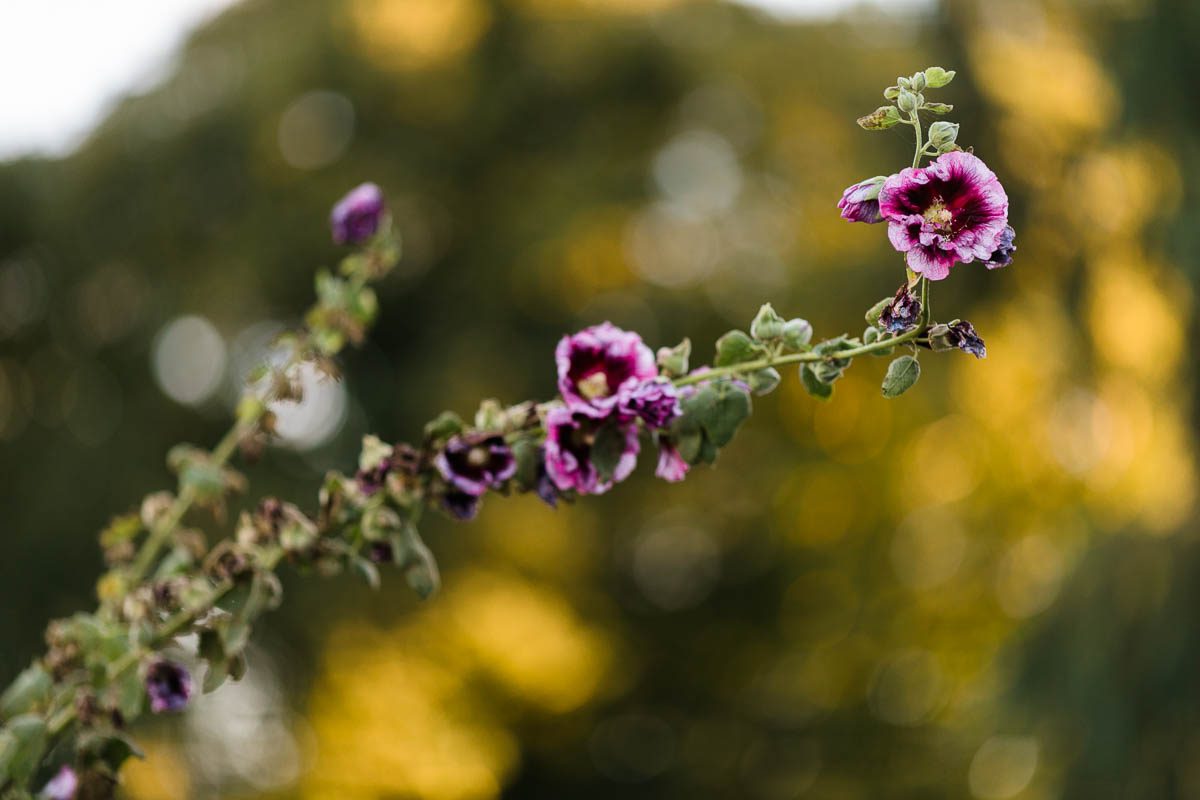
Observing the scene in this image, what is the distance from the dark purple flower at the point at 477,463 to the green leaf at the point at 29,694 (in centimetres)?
28

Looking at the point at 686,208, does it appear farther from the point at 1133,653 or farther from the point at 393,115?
the point at 1133,653

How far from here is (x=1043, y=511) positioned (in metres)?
4.41

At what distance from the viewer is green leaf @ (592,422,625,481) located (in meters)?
0.54

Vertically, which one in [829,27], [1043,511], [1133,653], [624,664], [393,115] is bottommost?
[1133,653]

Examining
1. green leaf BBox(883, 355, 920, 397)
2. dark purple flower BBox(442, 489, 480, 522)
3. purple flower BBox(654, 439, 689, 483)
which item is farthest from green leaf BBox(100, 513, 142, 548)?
green leaf BBox(883, 355, 920, 397)

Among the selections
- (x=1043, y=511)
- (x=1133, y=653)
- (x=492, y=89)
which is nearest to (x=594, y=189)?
(x=492, y=89)

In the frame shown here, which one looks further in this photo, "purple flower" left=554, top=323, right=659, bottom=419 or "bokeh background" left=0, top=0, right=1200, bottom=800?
"bokeh background" left=0, top=0, right=1200, bottom=800

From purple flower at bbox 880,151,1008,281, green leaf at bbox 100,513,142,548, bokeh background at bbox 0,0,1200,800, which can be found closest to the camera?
purple flower at bbox 880,151,1008,281

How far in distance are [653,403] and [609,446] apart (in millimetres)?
34

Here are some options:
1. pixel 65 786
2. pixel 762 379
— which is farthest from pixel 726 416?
pixel 65 786

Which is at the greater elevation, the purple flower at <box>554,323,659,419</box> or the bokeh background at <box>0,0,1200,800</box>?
the bokeh background at <box>0,0,1200,800</box>

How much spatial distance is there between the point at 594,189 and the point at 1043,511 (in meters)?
2.12

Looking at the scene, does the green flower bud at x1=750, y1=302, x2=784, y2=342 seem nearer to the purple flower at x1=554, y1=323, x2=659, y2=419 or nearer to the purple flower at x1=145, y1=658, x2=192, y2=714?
the purple flower at x1=554, y1=323, x2=659, y2=419

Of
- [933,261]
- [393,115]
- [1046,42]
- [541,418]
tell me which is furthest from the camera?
[393,115]
